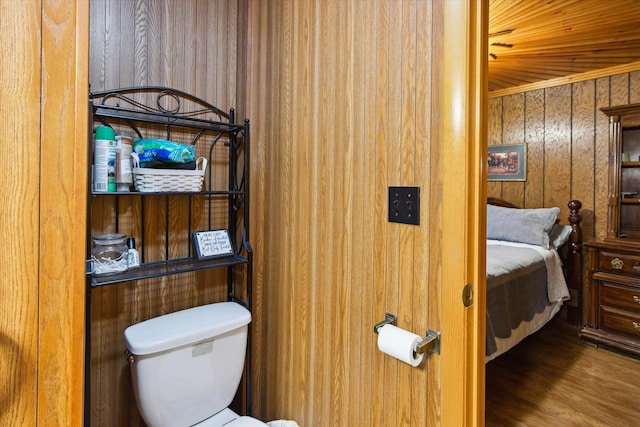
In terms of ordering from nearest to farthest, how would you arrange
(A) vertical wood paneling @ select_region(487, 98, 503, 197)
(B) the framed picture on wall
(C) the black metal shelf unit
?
(C) the black metal shelf unit → (B) the framed picture on wall → (A) vertical wood paneling @ select_region(487, 98, 503, 197)

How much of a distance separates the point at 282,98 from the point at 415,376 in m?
1.26

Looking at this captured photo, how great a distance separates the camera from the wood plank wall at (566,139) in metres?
3.17

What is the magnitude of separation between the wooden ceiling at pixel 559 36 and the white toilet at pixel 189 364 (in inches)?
96.9

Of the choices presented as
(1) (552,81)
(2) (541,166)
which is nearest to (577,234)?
(2) (541,166)

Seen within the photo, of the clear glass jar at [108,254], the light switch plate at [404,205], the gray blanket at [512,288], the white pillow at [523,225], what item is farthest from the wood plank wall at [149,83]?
the white pillow at [523,225]

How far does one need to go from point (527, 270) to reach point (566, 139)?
5.55 ft

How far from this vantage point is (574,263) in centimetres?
333

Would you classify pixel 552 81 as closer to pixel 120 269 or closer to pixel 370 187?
pixel 370 187

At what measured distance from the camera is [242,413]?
1.70 meters

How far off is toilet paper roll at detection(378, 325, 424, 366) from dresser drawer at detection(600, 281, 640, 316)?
2.84 m

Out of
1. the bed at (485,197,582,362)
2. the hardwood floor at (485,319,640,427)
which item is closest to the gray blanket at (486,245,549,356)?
the bed at (485,197,582,362)

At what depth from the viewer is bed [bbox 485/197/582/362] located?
2209mm

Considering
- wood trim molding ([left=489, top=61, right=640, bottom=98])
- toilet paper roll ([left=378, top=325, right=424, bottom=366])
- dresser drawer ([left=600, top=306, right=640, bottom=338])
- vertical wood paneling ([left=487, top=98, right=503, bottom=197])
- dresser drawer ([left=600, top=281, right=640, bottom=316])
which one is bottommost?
dresser drawer ([left=600, top=306, right=640, bottom=338])

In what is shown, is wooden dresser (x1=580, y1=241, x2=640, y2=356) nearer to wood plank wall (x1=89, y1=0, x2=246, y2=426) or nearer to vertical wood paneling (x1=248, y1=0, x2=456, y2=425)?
vertical wood paneling (x1=248, y1=0, x2=456, y2=425)
